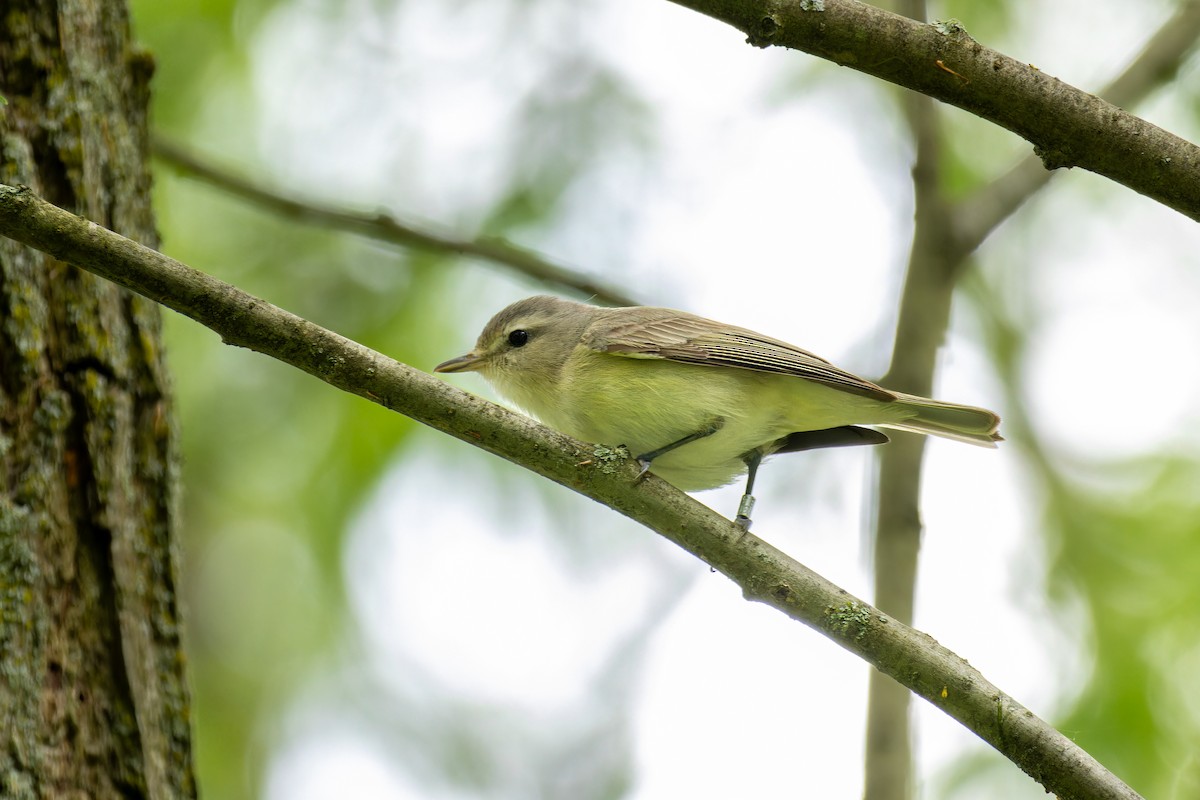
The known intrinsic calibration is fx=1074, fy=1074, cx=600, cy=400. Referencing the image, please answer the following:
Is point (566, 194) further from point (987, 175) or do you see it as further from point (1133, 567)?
point (1133, 567)

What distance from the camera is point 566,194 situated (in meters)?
8.39

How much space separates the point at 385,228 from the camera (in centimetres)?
542

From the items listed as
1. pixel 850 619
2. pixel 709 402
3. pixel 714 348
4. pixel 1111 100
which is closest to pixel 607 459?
pixel 850 619

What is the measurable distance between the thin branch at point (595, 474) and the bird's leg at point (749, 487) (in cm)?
61

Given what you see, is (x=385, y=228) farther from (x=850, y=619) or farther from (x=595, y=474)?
(x=850, y=619)

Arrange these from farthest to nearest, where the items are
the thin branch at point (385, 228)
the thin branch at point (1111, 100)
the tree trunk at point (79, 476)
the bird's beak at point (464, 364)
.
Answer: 1. the bird's beak at point (464, 364)
2. the thin branch at point (385, 228)
3. the thin branch at point (1111, 100)
4. the tree trunk at point (79, 476)

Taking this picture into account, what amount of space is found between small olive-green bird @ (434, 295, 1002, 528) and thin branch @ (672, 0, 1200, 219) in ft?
6.43

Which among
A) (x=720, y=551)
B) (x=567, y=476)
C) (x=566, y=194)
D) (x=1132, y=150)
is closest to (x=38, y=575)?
(x=567, y=476)

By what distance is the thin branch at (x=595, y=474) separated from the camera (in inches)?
106

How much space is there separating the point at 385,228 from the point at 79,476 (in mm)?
2219

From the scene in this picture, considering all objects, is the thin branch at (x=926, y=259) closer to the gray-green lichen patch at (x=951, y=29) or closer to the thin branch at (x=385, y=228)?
the thin branch at (x=385, y=228)

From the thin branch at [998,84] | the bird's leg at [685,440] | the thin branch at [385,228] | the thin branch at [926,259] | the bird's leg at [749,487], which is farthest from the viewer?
the thin branch at [385,228]

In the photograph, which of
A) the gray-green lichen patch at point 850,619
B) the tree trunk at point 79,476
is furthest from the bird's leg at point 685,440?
the tree trunk at point 79,476

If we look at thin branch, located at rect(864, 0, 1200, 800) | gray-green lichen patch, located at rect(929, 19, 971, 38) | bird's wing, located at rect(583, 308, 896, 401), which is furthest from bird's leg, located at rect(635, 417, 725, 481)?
gray-green lichen patch, located at rect(929, 19, 971, 38)
